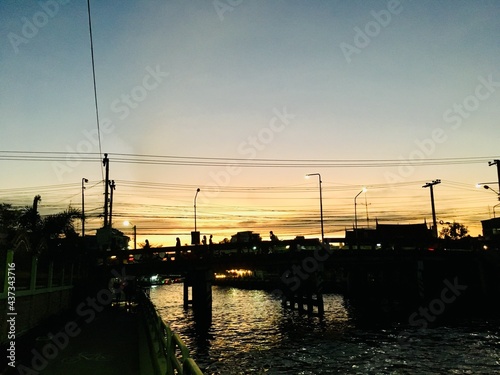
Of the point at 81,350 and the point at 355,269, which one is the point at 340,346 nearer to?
the point at 81,350

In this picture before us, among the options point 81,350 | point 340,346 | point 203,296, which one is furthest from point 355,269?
point 81,350

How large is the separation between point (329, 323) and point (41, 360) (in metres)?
28.2

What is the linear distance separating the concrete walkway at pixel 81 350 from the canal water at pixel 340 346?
6379 millimetres

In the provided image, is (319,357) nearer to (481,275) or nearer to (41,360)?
(41,360)

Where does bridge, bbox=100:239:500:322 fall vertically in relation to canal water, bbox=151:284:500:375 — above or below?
above

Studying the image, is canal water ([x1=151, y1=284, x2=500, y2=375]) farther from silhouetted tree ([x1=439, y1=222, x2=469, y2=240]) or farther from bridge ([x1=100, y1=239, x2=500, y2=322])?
silhouetted tree ([x1=439, y1=222, x2=469, y2=240])

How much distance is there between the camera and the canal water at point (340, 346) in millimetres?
20203

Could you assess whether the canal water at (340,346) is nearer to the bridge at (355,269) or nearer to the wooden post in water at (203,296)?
the wooden post in water at (203,296)

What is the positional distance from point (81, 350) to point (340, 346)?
17.7 m

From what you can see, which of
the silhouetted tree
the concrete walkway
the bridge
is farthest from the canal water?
the silhouetted tree

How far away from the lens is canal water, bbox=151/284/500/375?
20.2m

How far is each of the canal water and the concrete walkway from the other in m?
6.38

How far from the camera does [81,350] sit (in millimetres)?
12430

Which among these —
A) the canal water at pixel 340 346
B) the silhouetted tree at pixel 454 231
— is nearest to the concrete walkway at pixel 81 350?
the canal water at pixel 340 346
